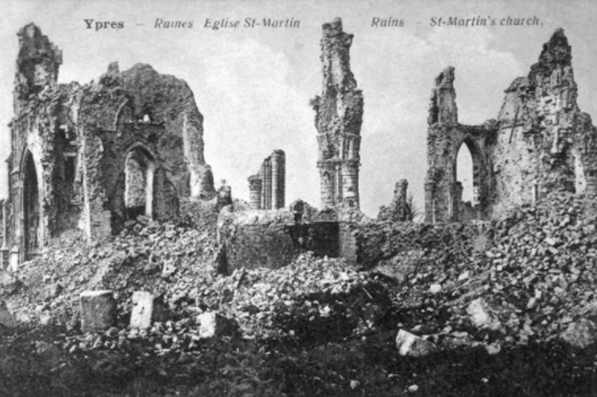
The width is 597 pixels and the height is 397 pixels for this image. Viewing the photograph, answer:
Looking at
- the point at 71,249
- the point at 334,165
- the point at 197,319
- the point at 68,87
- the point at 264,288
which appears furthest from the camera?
the point at 68,87

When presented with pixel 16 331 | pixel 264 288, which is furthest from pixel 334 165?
pixel 16 331

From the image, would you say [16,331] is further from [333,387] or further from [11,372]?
[333,387]

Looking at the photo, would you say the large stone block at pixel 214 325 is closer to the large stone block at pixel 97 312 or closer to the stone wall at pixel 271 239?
the large stone block at pixel 97 312

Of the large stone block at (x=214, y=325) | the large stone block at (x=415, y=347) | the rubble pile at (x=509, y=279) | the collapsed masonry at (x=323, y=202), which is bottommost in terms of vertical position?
the large stone block at (x=415, y=347)

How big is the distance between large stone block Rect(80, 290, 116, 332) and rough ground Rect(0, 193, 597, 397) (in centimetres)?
22

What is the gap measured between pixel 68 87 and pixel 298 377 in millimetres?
14632

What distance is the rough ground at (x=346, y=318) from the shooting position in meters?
8.38

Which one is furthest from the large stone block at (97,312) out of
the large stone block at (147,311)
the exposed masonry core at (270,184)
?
the exposed masonry core at (270,184)

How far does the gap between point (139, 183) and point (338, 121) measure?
8.52 meters

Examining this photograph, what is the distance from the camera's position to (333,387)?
26.9ft

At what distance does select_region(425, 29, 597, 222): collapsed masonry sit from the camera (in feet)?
51.3

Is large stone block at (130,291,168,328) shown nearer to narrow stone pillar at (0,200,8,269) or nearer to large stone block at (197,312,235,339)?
large stone block at (197,312,235,339)

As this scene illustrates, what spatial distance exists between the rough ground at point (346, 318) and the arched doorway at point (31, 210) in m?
6.83

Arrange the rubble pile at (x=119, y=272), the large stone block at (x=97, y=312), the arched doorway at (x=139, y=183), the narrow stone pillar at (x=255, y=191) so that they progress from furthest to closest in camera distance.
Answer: the narrow stone pillar at (x=255, y=191), the arched doorway at (x=139, y=183), the rubble pile at (x=119, y=272), the large stone block at (x=97, y=312)
